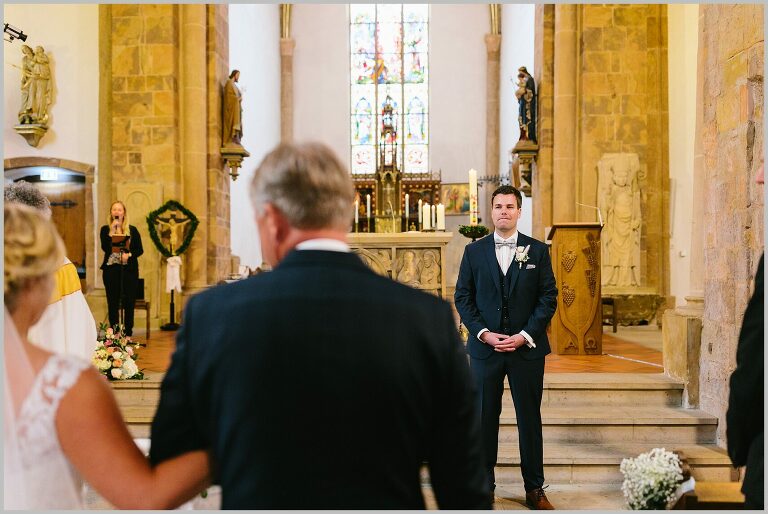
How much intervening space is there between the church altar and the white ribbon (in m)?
2.53

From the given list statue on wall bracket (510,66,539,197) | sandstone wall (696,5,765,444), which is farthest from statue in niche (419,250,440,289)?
sandstone wall (696,5,765,444)

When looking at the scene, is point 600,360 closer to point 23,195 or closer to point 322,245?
point 23,195

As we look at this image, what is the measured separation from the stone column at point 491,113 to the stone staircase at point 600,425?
47.1 feet

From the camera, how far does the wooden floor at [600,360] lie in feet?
21.3

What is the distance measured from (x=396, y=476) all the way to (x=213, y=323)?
17.0 inches

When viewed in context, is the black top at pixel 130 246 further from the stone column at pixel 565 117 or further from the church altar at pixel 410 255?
the stone column at pixel 565 117

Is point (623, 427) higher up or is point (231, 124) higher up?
point (231, 124)

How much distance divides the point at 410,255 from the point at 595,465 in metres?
4.75

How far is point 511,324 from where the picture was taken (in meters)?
4.14

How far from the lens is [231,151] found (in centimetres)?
1123

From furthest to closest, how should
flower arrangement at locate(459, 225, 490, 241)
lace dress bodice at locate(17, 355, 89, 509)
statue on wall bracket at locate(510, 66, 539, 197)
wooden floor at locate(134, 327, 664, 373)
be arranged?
statue on wall bracket at locate(510, 66, 539, 197), flower arrangement at locate(459, 225, 490, 241), wooden floor at locate(134, 327, 664, 373), lace dress bodice at locate(17, 355, 89, 509)

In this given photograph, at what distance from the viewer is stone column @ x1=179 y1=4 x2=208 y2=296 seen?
424 inches

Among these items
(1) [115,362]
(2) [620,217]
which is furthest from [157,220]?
(2) [620,217]

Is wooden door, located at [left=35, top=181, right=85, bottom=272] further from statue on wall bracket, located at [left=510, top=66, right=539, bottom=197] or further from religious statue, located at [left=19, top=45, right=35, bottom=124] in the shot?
statue on wall bracket, located at [left=510, top=66, right=539, bottom=197]
